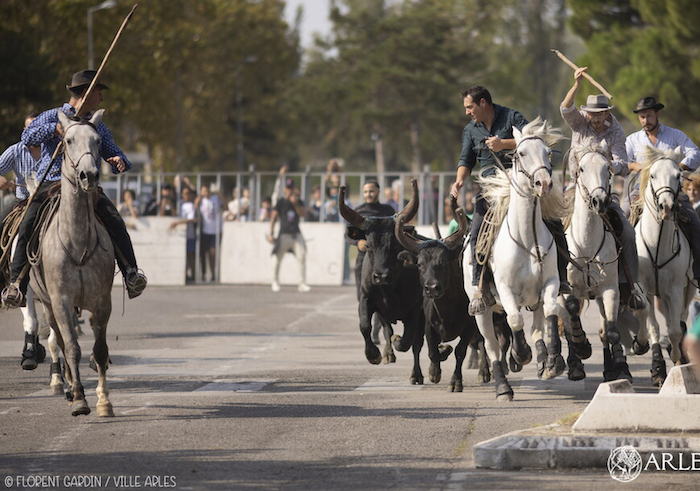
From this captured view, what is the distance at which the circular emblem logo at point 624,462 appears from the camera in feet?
25.0

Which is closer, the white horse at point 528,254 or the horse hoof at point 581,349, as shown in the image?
the white horse at point 528,254

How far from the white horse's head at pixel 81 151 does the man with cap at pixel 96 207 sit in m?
0.41

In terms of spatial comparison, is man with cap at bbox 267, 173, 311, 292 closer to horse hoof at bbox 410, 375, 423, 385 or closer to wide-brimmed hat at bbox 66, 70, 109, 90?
horse hoof at bbox 410, 375, 423, 385

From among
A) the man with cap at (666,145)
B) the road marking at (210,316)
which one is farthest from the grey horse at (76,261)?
the road marking at (210,316)

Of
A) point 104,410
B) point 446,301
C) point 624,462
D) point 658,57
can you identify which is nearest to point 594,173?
point 446,301

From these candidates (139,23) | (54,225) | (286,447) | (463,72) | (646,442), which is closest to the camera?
(646,442)

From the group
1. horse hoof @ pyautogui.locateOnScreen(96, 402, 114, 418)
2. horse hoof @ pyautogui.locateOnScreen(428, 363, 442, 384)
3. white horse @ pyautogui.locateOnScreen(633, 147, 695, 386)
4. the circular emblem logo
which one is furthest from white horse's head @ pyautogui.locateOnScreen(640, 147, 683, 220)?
horse hoof @ pyautogui.locateOnScreen(96, 402, 114, 418)

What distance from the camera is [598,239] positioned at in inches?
454

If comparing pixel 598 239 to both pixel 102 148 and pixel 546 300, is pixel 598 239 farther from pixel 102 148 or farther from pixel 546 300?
pixel 102 148

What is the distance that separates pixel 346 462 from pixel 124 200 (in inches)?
840

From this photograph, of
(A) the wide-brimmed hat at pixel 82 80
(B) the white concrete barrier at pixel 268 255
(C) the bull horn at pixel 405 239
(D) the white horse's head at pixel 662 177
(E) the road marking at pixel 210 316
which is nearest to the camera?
(A) the wide-brimmed hat at pixel 82 80

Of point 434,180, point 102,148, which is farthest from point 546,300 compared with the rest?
point 434,180

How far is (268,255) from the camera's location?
28.2 m

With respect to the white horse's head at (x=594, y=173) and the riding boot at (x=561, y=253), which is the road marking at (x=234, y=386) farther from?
the white horse's head at (x=594, y=173)
